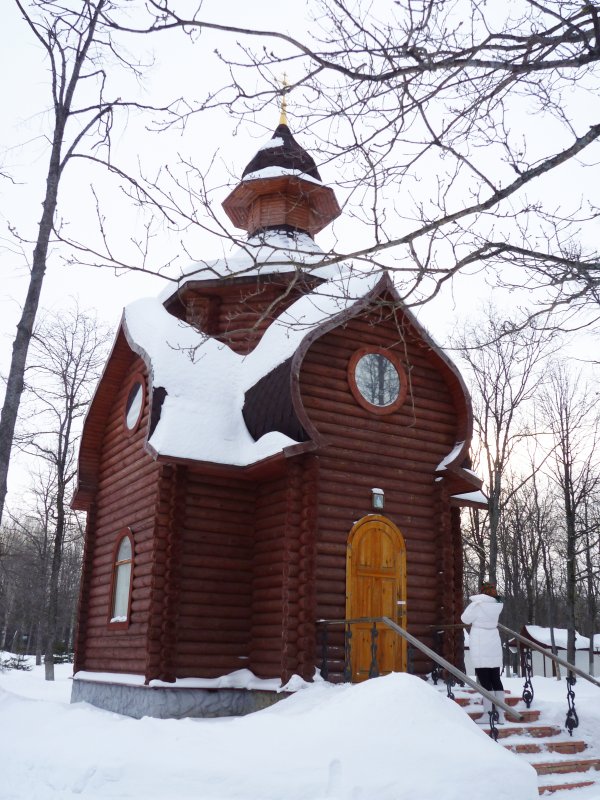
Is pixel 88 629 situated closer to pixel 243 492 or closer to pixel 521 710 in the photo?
pixel 243 492

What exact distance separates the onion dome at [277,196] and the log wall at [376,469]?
5.20 metres

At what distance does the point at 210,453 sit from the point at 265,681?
3.57 meters

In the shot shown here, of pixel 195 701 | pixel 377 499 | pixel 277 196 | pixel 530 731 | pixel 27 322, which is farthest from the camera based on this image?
pixel 277 196

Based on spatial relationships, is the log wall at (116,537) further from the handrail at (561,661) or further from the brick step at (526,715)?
the handrail at (561,661)

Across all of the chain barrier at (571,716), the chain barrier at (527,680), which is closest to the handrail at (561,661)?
the chain barrier at (571,716)

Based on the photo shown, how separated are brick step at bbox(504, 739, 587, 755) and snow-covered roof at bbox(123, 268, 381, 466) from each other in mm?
4954

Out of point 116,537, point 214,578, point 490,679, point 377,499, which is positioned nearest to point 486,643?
point 490,679

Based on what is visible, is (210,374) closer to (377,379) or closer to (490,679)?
(377,379)

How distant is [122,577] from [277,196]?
918 cm

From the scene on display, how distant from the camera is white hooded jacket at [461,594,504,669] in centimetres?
991

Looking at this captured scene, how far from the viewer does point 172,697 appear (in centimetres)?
1118

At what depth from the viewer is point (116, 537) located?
14.0 meters

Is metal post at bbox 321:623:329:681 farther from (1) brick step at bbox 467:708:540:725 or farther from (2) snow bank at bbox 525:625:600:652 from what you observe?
(2) snow bank at bbox 525:625:600:652

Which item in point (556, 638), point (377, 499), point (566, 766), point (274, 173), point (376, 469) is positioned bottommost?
point (566, 766)
